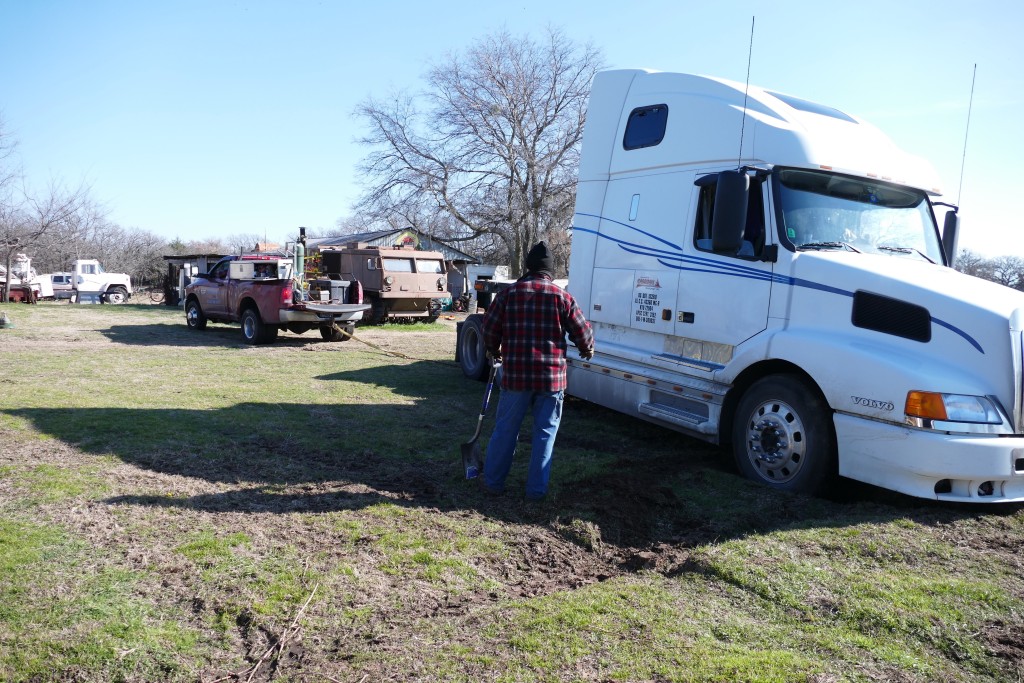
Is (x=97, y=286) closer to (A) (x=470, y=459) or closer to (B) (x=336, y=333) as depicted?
(B) (x=336, y=333)

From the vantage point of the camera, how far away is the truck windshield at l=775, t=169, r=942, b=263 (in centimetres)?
585

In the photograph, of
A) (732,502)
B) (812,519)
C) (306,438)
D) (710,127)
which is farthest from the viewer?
(306,438)

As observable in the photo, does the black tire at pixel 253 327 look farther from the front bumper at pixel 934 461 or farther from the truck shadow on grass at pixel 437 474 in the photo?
the front bumper at pixel 934 461

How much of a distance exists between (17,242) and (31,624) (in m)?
32.0

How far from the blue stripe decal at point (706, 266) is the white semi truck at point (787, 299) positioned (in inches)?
0.6

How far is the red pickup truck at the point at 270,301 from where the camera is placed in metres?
15.1

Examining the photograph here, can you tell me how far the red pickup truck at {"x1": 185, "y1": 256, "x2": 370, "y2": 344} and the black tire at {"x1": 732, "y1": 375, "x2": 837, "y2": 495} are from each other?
11.0 meters

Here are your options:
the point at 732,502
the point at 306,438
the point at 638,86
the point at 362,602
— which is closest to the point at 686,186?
the point at 638,86

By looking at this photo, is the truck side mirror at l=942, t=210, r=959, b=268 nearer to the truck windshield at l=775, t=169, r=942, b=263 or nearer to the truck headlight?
the truck windshield at l=775, t=169, r=942, b=263

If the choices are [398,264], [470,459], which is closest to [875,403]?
[470,459]

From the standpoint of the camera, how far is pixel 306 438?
7.03 metres

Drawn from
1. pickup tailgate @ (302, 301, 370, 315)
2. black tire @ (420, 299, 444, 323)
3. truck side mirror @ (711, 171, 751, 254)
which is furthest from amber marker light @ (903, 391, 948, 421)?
black tire @ (420, 299, 444, 323)

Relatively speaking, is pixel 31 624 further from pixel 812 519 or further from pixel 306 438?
pixel 812 519

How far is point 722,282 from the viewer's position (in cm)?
623
